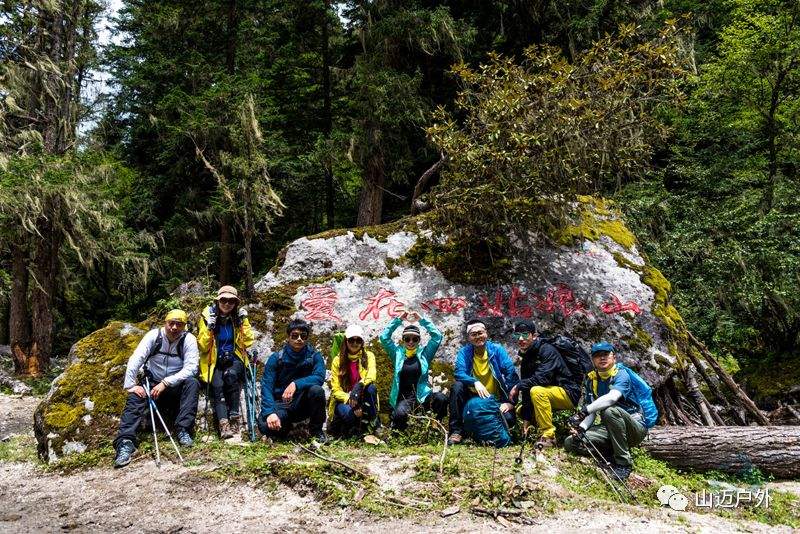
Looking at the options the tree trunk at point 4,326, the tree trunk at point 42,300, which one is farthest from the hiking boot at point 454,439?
the tree trunk at point 4,326

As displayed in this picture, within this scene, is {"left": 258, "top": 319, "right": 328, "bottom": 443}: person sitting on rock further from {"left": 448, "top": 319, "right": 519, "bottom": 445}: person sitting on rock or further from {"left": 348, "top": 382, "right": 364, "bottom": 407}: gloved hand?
{"left": 448, "top": 319, "right": 519, "bottom": 445}: person sitting on rock

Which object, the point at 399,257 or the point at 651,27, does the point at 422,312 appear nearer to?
the point at 399,257

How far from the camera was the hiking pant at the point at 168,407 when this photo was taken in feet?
16.3

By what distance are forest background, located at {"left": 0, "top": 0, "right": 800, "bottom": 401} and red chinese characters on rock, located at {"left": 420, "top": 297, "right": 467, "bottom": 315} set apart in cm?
97

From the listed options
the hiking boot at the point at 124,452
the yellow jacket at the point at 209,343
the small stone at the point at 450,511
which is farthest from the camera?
the yellow jacket at the point at 209,343

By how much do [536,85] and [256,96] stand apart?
29.8 ft

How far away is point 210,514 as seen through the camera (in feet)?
11.9

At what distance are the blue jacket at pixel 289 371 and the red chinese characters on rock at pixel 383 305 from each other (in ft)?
5.10

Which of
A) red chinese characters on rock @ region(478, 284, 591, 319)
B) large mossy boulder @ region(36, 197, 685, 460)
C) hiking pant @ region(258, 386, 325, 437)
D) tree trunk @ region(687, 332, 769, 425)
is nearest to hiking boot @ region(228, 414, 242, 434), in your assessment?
hiking pant @ region(258, 386, 325, 437)

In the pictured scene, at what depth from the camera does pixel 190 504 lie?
3.79m

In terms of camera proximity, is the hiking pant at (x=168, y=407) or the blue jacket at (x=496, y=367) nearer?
the hiking pant at (x=168, y=407)

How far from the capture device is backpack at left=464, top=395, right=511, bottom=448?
5.02 metres

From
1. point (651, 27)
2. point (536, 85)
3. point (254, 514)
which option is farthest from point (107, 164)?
point (651, 27)

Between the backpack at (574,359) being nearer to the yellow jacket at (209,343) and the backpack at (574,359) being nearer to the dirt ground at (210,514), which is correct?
the dirt ground at (210,514)
